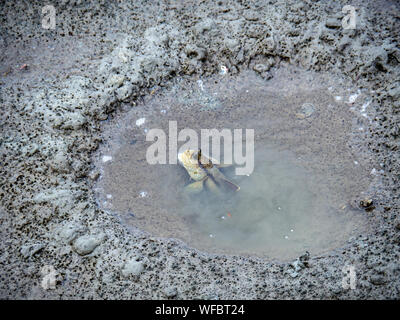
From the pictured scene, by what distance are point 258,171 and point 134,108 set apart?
149 cm

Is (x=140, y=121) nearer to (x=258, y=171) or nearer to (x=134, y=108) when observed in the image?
(x=134, y=108)

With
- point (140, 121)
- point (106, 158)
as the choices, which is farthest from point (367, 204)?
point (106, 158)

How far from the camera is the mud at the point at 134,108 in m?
3.07

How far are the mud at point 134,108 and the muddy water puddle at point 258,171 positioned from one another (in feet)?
0.29

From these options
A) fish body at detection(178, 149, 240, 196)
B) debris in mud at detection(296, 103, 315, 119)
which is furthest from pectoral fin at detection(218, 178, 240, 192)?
debris in mud at detection(296, 103, 315, 119)

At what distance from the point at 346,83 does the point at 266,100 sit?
0.87 metres

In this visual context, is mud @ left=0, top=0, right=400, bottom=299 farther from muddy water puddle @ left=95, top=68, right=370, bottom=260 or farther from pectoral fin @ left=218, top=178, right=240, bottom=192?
pectoral fin @ left=218, top=178, right=240, bottom=192

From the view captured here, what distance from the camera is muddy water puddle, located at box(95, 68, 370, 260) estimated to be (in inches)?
132

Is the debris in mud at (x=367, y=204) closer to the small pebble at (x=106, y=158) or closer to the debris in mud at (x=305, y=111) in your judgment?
the debris in mud at (x=305, y=111)

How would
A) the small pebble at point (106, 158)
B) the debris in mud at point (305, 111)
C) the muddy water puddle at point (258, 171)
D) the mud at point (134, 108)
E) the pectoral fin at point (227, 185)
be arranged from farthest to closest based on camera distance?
the debris in mud at point (305, 111) → the small pebble at point (106, 158) → the pectoral fin at point (227, 185) → the muddy water puddle at point (258, 171) → the mud at point (134, 108)

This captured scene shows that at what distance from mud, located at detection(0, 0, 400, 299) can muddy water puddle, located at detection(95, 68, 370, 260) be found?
0.09 metres

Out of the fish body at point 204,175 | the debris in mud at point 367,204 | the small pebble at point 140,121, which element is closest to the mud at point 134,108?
the debris in mud at point 367,204

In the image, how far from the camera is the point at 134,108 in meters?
4.23

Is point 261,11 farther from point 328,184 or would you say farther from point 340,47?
point 328,184
